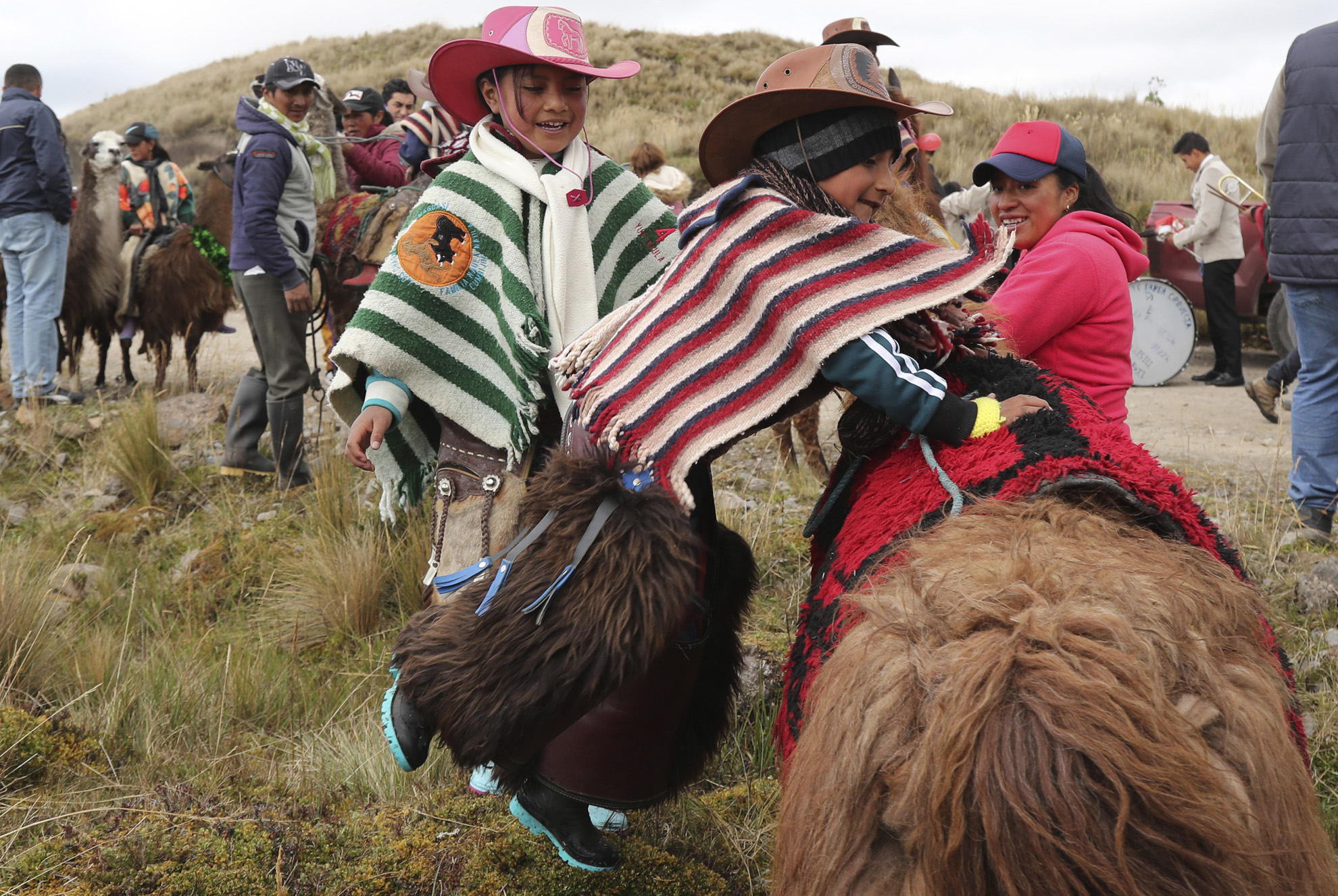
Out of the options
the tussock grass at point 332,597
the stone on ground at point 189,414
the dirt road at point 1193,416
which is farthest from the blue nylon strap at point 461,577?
the stone on ground at point 189,414

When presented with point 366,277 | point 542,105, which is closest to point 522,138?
point 542,105

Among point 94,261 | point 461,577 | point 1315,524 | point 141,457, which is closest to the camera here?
point 461,577

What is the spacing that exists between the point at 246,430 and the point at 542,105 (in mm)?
3946

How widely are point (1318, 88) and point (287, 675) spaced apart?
15.8 ft

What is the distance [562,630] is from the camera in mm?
1775

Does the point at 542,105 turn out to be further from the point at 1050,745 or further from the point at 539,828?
the point at 1050,745

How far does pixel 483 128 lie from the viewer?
9.01 ft

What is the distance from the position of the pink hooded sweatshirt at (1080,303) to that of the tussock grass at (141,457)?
16.7 feet

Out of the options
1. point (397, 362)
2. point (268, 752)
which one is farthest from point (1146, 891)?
point (268, 752)

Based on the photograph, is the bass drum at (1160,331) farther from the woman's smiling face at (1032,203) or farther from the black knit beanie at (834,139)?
the black knit beanie at (834,139)

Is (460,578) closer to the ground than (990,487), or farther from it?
closer to the ground

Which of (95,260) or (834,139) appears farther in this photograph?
(95,260)

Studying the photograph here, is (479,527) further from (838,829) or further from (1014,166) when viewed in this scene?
(1014,166)

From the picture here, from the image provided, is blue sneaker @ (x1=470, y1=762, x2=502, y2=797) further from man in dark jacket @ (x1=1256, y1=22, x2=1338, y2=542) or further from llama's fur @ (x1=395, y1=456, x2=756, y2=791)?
man in dark jacket @ (x1=1256, y1=22, x2=1338, y2=542)
